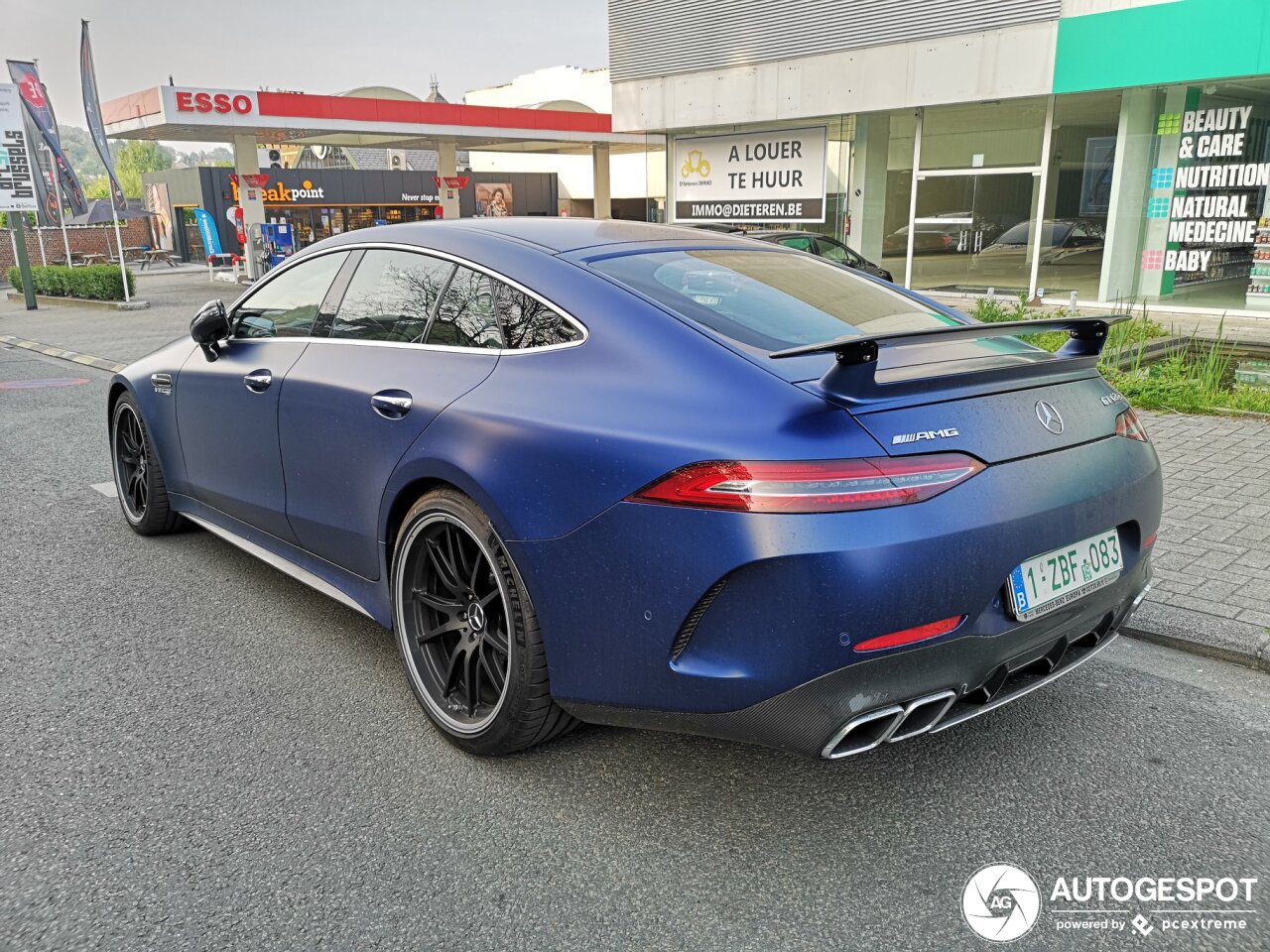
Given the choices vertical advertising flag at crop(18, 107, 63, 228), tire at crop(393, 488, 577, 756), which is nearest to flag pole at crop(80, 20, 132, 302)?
vertical advertising flag at crop(18, 107, 63, 228)

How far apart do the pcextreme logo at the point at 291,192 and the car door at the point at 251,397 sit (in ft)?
150

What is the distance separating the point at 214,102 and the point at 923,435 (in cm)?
2748

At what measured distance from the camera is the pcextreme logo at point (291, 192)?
46.6 metres

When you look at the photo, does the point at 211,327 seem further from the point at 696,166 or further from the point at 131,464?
the point at 696,166

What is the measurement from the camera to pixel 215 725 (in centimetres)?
325

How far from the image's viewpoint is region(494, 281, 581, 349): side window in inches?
111

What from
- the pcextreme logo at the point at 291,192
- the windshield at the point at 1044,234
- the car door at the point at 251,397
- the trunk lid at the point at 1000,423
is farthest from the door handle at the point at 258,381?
the pcextreme logo at the point at 291,192

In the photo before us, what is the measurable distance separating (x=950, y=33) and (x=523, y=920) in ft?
58.9

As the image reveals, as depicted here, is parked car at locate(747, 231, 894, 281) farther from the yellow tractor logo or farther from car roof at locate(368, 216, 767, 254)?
car roof at locate(368, 216, 767, 254)

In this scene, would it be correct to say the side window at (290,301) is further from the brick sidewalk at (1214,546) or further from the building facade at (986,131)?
the building facade at (986,131)

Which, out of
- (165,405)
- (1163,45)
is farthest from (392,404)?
(1163,45)

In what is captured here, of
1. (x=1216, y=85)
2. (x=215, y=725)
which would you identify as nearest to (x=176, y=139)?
(x=1216, y=85)

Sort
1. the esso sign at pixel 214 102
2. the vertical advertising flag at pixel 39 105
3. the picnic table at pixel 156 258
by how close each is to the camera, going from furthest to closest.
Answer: the picnic table at pixel 156 258 → the esso sign at pixel 214 102 → the vertical advertising flag at pixel 39 105

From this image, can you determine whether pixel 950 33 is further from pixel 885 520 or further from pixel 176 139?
pixel 176 139
